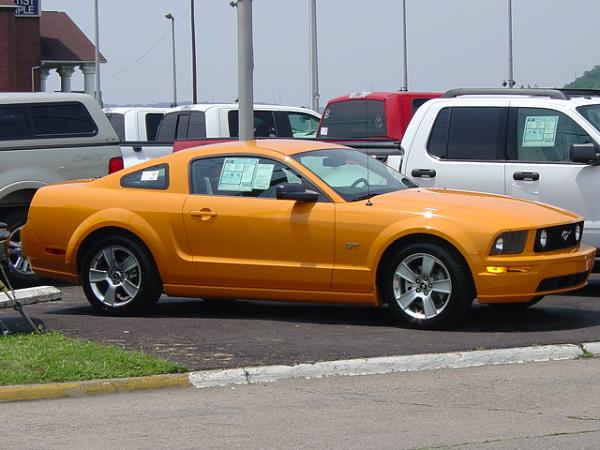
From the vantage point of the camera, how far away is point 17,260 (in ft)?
45.3

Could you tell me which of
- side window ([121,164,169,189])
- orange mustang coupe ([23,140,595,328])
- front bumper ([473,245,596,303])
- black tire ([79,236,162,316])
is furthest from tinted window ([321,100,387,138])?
front bumper ([473,245,596,303])

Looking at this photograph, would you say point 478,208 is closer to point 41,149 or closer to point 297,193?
point 297,193

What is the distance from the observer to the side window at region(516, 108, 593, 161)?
12086 millimetres

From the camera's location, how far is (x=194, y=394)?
320 inches

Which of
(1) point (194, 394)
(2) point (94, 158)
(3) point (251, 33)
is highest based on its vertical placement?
(3) point (251, 33)

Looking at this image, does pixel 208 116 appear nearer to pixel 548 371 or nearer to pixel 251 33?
pixel 251 33

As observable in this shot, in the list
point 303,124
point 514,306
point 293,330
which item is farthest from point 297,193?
point 303,124

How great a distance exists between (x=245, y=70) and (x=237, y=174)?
4.49 m

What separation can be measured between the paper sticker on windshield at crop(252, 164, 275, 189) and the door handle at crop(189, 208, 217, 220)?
17.7 inches

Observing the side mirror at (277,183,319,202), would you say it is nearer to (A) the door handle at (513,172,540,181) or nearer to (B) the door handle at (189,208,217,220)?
(B) the door handle at (189,208,217,220)

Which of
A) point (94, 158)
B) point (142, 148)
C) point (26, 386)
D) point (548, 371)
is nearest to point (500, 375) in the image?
point (548, 371)

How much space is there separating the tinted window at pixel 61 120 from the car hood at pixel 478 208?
5203mm

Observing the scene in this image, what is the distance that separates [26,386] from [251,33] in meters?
8.01

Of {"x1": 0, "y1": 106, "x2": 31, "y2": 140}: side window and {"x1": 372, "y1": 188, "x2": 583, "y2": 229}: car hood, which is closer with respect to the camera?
{"x1": 372, "y1": 188, "x2": 583, "y2": 229}: car hood
